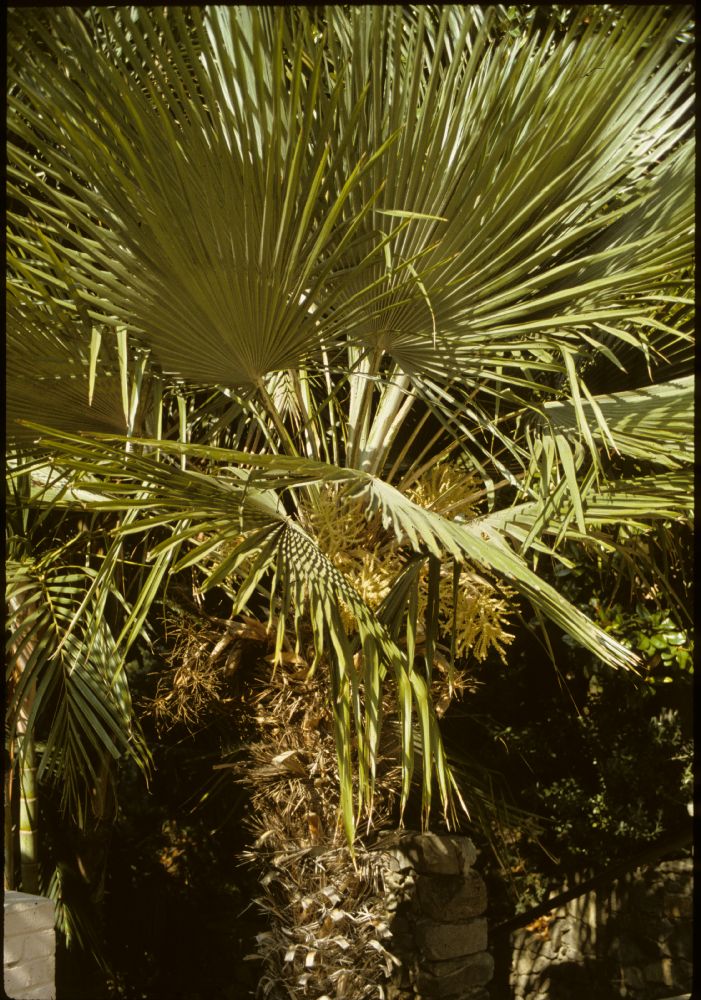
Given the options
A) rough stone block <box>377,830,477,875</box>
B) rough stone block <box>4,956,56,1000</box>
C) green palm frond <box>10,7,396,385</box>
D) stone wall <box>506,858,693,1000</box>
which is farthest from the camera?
stone wall <box>506,858,693,1000</box>

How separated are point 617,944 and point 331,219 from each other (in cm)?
460

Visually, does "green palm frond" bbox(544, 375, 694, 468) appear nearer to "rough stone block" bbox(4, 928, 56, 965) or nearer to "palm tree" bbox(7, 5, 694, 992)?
"palm tree" bbox(7, 5, 694, 992)

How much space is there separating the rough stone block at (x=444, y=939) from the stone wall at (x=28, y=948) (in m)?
2.07

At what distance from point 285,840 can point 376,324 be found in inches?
63.4

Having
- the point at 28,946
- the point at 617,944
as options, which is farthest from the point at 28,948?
the point at 617,944

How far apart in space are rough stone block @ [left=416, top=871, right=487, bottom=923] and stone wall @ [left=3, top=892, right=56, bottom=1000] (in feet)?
6.75

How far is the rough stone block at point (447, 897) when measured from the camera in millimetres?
4262

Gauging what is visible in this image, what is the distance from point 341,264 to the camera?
9.18 ft

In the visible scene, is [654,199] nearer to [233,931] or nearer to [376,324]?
[376,324]

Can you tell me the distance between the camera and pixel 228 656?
A: 3322 mm

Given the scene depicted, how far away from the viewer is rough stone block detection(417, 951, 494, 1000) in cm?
423

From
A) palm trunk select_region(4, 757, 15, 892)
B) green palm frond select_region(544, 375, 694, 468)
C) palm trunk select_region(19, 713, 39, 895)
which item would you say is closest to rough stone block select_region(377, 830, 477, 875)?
palm trunk select_region(19, 713, 39, 895)

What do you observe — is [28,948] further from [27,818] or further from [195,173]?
[195,173]

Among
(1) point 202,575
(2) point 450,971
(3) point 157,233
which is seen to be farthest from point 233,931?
(3) point 157,233
